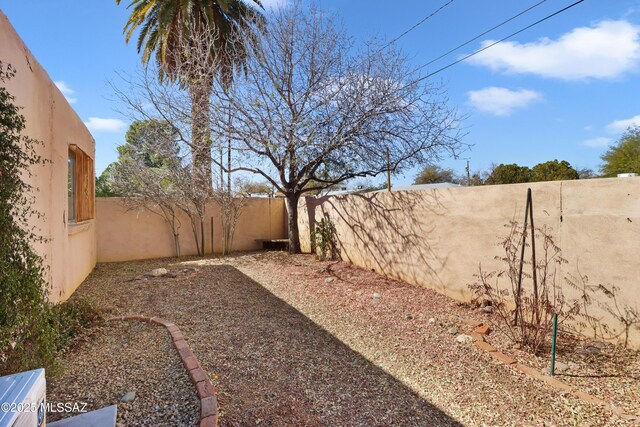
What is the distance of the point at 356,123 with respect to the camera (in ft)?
23.9

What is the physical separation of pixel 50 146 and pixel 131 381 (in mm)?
3269

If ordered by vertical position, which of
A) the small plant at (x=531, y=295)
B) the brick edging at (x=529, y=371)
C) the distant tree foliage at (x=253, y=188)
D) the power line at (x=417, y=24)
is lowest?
the brick edging at (x=529, y=371)

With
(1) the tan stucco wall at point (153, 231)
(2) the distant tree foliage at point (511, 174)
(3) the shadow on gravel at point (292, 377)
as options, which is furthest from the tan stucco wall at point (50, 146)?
(2) the distant tree foliage at point (511, 174)

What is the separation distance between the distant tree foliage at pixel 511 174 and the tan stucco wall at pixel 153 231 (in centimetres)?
1958

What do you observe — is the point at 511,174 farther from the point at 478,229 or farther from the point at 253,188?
the point at 478,229

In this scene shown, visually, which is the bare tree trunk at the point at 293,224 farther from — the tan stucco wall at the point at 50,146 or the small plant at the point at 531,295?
the small plant at the point at 531,295

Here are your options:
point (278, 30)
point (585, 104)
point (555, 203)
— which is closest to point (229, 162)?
point (278, 30)

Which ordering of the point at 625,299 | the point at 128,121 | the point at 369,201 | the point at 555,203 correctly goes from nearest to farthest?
the point at 625,299
the point at 555,203
the point at 369,201
the point at 128,121

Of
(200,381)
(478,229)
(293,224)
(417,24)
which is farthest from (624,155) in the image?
(200,381)

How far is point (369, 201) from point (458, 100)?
2.99 metres

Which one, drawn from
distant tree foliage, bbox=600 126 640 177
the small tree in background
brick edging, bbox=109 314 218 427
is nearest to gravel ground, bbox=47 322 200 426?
brick edging, bbox=109 314 218 427

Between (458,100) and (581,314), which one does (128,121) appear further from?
(581,314)

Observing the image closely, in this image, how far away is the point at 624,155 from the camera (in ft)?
65.2

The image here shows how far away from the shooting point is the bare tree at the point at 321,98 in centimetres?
738
